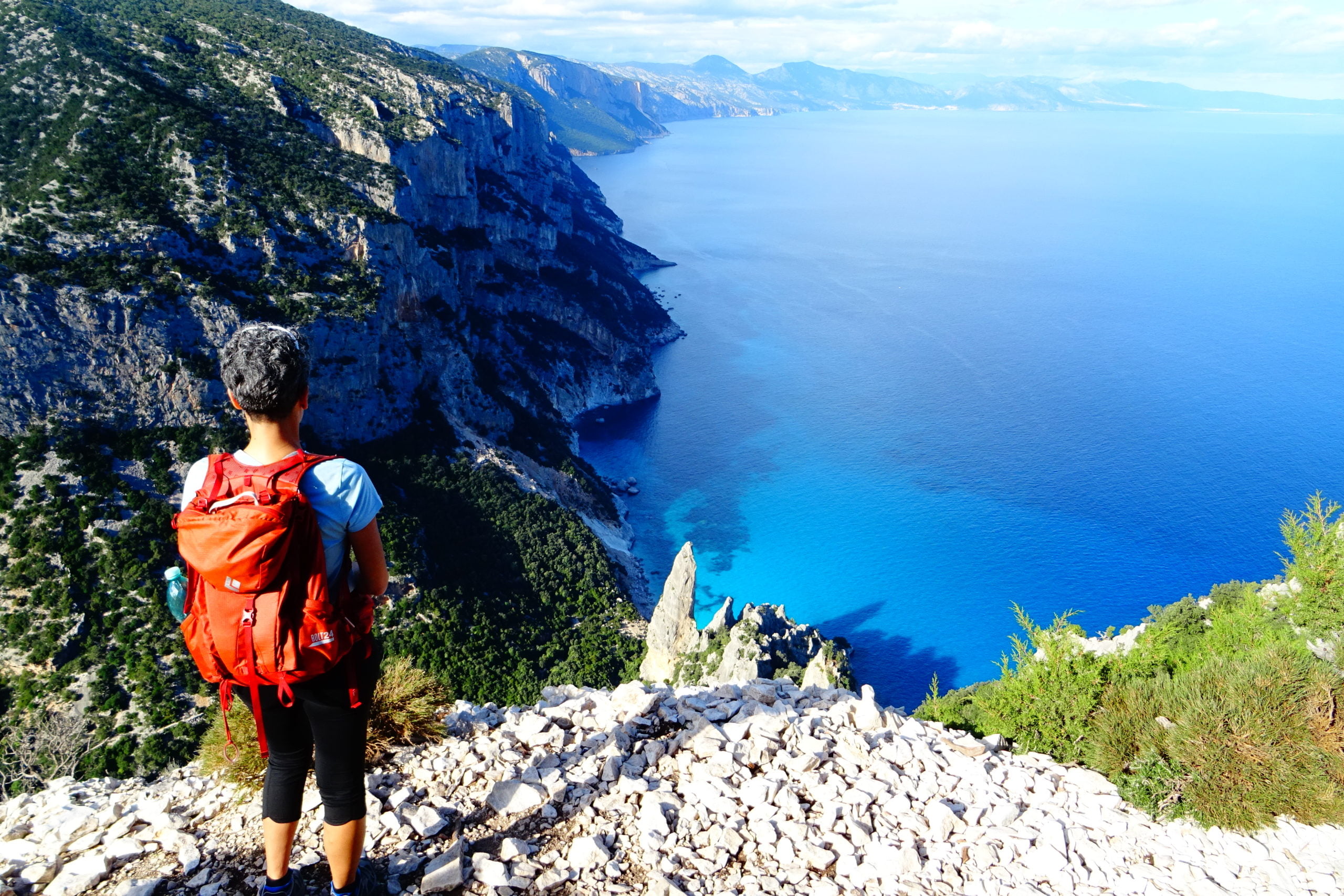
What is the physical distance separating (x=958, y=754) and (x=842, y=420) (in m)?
65.0

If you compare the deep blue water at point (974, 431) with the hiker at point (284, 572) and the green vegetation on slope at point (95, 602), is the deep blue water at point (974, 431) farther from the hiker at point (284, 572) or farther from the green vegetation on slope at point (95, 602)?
the hiker at point (284, 572)

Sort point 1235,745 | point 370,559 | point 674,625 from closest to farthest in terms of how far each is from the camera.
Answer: point 370,559
point 1235,745
point 674,625

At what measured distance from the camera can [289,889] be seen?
4465 mm

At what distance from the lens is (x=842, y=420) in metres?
70.6

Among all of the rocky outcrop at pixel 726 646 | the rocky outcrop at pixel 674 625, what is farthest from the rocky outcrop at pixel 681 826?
the rocky outcrop at pixel 674 625

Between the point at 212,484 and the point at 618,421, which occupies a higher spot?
the point at 212,484

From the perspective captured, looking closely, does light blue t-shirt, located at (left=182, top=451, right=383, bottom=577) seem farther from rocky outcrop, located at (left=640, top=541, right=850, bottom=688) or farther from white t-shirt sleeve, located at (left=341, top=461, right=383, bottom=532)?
rocky outcrop, located at (left=640, top=541, right=850, bottom=688)

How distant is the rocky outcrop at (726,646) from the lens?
32.8 metres

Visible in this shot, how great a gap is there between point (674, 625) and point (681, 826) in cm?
3084

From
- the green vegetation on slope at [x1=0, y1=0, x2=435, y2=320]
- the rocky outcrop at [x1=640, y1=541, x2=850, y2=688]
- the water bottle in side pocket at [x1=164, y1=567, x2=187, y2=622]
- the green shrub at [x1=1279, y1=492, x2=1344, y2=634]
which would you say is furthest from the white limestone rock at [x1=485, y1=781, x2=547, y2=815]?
the green vegetation on slope at [x1=0, y1=0, x2=435, y2=320]

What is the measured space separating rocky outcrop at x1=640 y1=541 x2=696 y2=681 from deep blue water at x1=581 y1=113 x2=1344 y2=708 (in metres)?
10.9

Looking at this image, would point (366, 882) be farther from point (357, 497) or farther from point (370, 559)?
point (357, 497)

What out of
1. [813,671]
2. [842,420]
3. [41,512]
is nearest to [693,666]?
[813,671]

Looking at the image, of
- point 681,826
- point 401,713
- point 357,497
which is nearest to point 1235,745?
point 681,826
